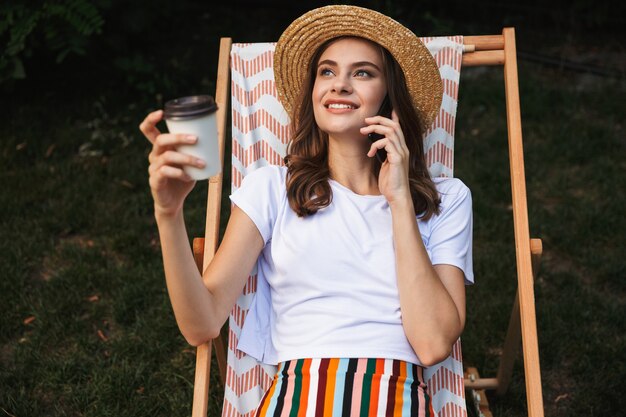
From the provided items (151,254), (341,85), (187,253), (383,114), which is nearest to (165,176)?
(187,253)

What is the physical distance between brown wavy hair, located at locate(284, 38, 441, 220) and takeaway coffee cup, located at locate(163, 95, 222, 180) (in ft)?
2.61

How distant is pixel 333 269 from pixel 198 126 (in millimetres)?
868

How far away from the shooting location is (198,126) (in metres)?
1.71

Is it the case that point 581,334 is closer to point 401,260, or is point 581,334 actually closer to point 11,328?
point 401,260

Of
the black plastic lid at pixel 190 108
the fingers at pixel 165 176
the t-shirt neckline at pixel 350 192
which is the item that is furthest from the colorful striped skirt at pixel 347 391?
the black plastic lid at pixel 190 108

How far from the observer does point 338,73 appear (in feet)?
8.46

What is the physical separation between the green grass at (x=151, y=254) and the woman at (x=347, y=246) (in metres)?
1.03

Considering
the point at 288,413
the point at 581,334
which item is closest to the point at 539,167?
the point at 581,334

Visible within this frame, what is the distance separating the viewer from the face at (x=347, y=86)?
8.15 feet

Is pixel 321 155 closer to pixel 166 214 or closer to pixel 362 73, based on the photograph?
pixel 362 73

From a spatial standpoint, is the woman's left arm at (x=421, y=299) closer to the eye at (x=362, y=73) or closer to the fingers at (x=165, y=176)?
the eye at (x=362, y=73)

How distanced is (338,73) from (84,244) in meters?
2.17

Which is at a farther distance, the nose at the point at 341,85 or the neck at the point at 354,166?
the neck at the point at 354,166

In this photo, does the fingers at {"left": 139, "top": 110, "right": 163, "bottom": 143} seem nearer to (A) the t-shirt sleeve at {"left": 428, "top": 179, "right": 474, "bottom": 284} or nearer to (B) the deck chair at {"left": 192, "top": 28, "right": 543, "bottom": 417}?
(B) the deck chair at {"left": 192, "top": 28, "right": 543, "bottom": 417}
